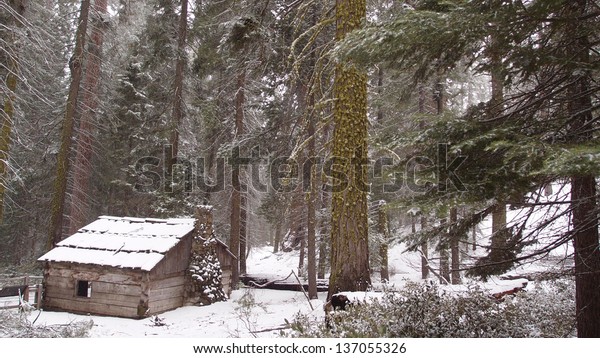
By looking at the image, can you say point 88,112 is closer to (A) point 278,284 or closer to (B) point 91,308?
(B) point 91,308

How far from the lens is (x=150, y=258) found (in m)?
13.6

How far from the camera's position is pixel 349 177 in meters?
6.90

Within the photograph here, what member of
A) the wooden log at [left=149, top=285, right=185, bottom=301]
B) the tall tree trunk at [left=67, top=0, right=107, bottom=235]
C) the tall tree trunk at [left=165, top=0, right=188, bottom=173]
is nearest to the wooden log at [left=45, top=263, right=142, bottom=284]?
the wooden log at [left=149, top=285, right=185, bottom=301]

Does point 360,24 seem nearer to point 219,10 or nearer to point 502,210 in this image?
point 502,210

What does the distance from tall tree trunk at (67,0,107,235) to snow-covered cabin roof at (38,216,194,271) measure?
2323mm

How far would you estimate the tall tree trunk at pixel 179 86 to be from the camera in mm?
18828

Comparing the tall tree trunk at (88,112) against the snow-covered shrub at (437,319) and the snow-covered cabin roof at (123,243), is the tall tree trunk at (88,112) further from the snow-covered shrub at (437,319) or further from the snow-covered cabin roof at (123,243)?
the snow-covered shrub at (437,319)

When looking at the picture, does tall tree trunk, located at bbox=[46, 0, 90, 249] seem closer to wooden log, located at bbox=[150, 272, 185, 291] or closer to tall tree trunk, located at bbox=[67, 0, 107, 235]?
tall tree trunk, located at bbox=[67, 0, 107, 235]

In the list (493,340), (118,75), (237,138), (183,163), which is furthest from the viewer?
(118,75)

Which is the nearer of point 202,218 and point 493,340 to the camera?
point 493,340

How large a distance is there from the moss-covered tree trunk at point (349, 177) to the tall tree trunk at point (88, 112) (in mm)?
14007

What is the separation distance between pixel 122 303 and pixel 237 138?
7.28 m

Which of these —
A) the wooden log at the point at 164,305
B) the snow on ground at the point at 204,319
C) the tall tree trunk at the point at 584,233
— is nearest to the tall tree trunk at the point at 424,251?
the snow on ground at the point at 204,319

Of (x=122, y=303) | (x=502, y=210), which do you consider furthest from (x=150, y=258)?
(x=502, y=210)
